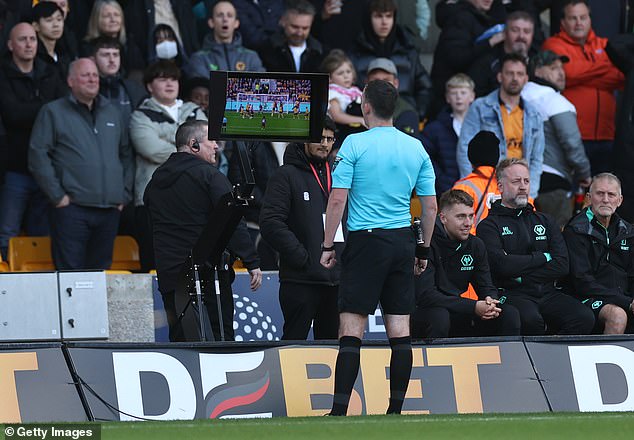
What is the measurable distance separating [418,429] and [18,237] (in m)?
4.95

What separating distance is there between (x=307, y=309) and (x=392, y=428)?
70.9 inches

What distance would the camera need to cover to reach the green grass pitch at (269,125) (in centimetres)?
799

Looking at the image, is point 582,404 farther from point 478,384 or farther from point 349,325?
point 349,325

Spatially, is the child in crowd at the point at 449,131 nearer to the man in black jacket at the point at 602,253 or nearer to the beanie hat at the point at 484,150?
the beanie hat at the point at 484,150

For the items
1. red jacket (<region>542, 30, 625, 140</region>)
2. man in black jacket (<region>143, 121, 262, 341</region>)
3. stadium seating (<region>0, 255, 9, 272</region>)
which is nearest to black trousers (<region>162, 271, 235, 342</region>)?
man in black jacket (<region>143, 121, 262, 341</region>)

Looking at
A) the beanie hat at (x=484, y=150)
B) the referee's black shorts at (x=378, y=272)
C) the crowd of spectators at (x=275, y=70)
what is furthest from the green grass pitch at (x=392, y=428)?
the beanie hat at (x=484, y=150)

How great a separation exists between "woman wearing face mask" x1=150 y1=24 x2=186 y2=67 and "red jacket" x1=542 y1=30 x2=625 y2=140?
3.62m

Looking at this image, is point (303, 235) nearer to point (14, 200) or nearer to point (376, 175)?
A: point (376, 175)

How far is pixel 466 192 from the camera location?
32.8 feet

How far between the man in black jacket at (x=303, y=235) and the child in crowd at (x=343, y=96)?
7.69 ft

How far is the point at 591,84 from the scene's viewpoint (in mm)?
13305

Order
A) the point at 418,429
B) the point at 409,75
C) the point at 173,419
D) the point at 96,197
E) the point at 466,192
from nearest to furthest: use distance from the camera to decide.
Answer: the point at 418,429 < the point at 173,419 < the point at 466,192 < the point at 96,197 < the point at 409,75

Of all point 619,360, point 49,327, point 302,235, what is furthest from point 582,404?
point 49,327

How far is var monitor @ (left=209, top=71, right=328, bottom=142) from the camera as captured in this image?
7969 millimetres
